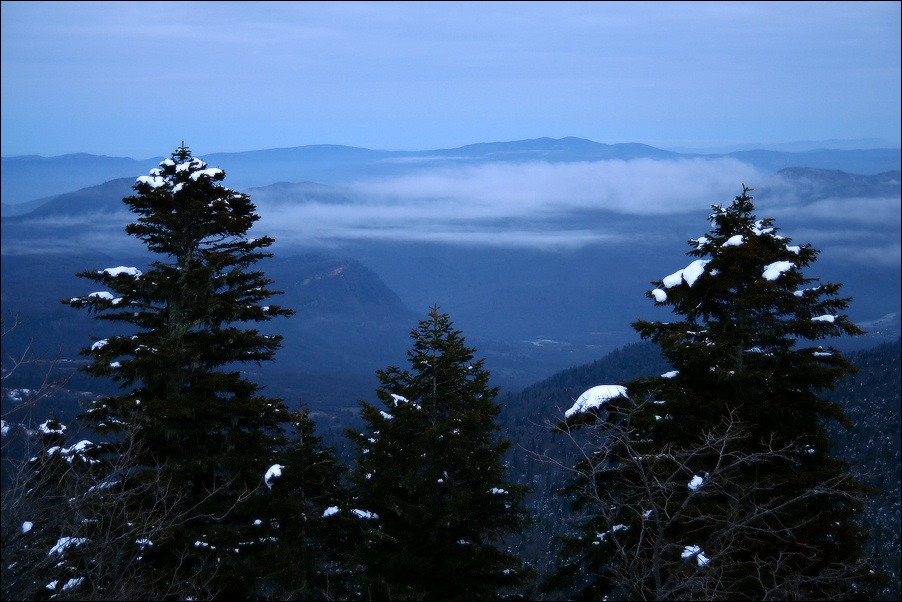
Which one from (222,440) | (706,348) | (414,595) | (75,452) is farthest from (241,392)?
(706,348)

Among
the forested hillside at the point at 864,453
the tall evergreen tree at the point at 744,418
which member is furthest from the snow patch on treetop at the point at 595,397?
the forested hillside at the point at 864,453

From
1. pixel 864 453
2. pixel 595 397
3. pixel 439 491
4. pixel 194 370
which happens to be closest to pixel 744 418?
pixel 595 397

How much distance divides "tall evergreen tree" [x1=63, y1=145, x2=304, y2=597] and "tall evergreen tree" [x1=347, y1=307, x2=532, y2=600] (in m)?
2.42

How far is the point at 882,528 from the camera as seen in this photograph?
9462cm

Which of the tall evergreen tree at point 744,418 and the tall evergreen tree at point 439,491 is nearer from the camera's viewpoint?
the tall evergreen tree at point 744,418

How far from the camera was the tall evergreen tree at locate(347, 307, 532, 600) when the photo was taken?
1638cm

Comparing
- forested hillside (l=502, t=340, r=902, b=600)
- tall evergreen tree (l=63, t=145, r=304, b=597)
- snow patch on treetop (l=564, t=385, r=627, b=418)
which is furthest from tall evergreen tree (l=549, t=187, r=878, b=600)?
forested hillside (l=502, t=340, r=902, b=600)

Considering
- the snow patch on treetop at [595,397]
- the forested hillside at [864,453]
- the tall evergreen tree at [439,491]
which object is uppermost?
the snow patch on treetop at [595,397]

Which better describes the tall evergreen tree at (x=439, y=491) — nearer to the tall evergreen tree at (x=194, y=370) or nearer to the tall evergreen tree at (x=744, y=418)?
the tall evergreen tree at (x=744, y=418)

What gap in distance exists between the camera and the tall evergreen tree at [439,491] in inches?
645

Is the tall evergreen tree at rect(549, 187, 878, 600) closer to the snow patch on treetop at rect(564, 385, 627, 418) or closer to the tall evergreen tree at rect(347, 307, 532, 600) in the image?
the snow patch on treetop at rect(564, 385, 627, 418)

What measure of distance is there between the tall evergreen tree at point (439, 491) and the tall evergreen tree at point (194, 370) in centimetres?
242

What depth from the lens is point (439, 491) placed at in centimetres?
1659

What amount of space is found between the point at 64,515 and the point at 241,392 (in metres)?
7.21
